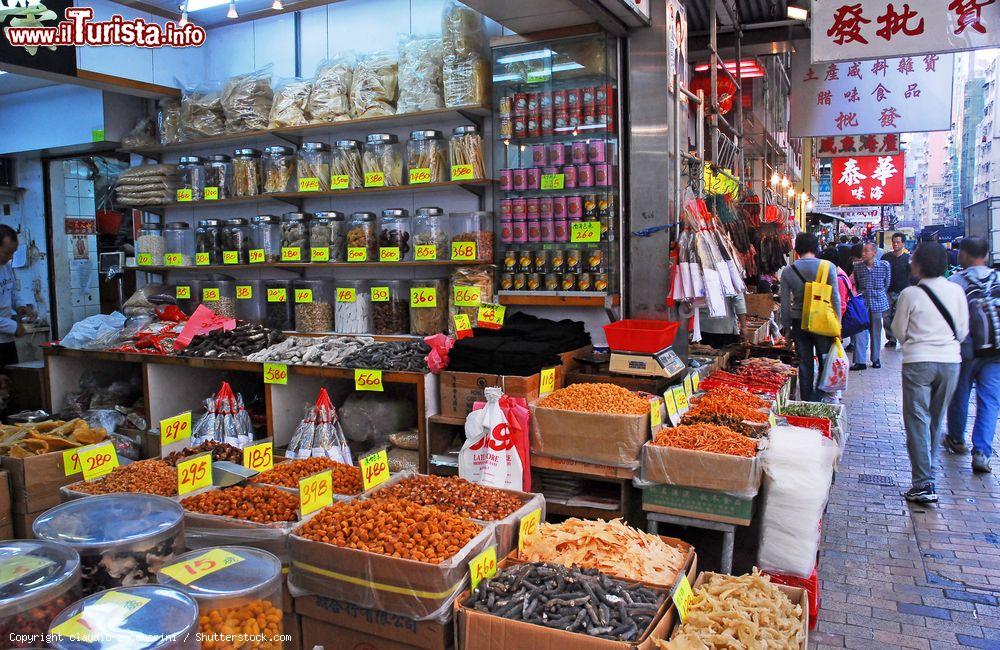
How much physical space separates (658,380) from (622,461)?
0.73 m

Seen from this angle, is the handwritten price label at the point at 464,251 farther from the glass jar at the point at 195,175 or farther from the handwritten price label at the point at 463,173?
the glass jar at the point at 195,175

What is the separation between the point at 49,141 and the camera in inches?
240

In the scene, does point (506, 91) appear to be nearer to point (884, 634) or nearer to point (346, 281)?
point (346, 281)

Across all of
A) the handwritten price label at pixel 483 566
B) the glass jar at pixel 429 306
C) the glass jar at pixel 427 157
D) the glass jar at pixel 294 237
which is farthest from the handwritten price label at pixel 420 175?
the handwritten price label at pixel 483 566

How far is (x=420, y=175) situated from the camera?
193 inches

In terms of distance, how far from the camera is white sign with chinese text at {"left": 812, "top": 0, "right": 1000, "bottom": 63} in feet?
16.1

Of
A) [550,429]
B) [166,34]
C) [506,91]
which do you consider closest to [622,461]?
[550,429]

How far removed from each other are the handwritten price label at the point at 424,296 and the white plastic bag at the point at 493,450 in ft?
4.97

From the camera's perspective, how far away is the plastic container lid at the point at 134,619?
1418 millimetres

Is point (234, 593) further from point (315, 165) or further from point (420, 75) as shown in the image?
point (315, 165)

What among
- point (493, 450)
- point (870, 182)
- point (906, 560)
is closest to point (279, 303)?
point (493, 450)

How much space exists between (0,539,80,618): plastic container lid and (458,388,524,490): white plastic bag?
2.03 meters

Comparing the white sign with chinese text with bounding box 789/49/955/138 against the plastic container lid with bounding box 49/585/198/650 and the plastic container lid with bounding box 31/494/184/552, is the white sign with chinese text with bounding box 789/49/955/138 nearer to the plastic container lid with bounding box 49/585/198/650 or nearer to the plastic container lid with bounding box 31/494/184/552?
the plastic container lid with bounding box 31/494/184/552

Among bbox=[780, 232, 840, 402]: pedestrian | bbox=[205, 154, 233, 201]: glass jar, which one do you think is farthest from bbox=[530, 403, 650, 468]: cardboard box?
bbox=[205, 154, 233, 201]: glass jar
